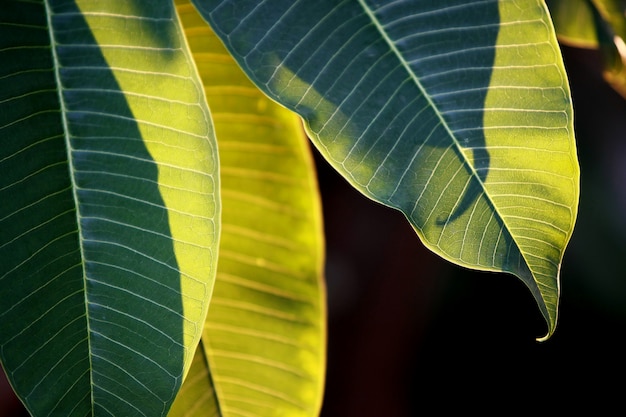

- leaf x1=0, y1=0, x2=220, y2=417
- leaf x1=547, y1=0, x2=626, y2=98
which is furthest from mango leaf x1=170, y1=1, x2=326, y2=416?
leaf x1=547, y1=0, x2=626, y2=98

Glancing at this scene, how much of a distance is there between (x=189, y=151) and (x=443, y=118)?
0.19 m

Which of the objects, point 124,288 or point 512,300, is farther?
point 512,300

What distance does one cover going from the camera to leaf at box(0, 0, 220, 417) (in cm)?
49

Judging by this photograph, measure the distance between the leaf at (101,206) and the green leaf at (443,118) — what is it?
0.23 feet

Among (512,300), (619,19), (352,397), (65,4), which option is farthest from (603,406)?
(65,4)

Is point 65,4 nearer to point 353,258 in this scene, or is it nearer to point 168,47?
point 168,47

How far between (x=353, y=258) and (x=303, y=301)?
1517mm

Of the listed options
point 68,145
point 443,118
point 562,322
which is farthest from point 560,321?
point 68,145

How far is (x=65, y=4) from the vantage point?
493 mm

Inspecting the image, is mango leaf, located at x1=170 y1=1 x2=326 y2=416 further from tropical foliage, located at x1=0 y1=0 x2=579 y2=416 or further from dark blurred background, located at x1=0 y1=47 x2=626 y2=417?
dark blurred background, located at x1=0 y1=47 x2=626 y2=417

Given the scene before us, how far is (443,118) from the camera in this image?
499 millimetres

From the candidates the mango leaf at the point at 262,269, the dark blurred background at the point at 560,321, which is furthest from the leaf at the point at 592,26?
the dark blurred background at the point at 560,321

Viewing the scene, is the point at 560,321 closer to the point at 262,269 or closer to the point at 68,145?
the point at 262,269

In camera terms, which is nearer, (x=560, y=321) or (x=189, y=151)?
(x=189, y=151)
